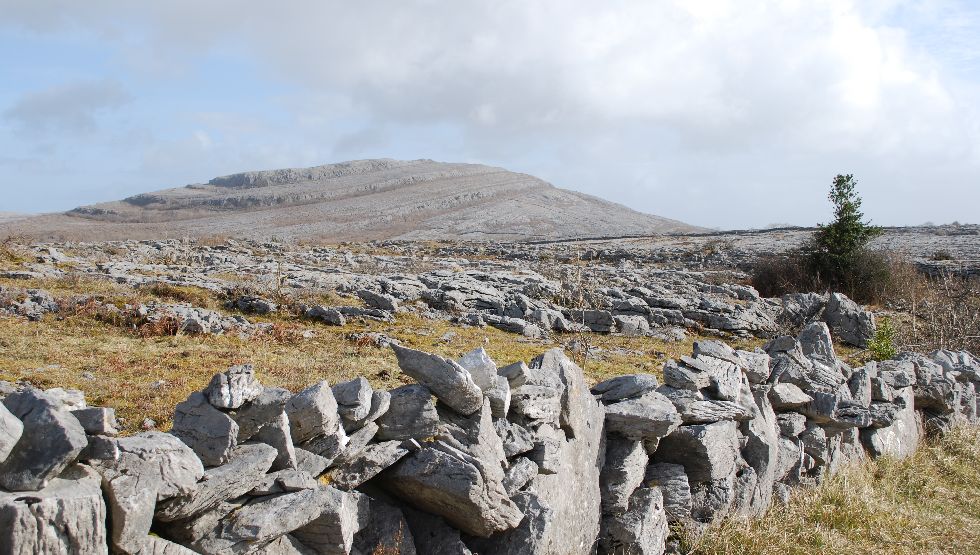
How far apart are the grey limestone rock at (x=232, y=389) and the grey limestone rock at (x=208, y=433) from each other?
0.25 ft

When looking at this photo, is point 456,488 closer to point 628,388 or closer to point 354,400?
point 354,400

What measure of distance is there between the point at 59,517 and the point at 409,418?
265 cm

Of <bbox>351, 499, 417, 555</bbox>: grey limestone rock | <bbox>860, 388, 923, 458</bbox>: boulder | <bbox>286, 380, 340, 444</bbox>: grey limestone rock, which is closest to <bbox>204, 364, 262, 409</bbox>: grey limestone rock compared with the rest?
<bbox>286, 380, 340, 444</bbox>: grey limestone rock

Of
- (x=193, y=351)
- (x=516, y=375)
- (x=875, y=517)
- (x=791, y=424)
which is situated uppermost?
(x=516, y=375)

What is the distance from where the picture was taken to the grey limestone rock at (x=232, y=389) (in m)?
4.50

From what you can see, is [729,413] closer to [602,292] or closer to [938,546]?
[938,546]

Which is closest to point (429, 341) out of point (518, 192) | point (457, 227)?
point (457, 227)

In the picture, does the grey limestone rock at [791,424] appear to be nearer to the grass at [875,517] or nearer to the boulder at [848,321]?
the grass at [875,517]

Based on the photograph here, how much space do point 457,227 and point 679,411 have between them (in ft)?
246

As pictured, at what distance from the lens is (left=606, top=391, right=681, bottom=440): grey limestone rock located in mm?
7207

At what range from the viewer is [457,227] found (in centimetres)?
8212

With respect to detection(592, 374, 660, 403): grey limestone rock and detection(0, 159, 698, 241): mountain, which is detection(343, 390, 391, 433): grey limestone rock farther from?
detection(0, 159, 698, 241): mountain

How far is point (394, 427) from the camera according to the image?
5.57 metres

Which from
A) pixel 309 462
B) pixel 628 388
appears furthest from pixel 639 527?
pixel 309 462
